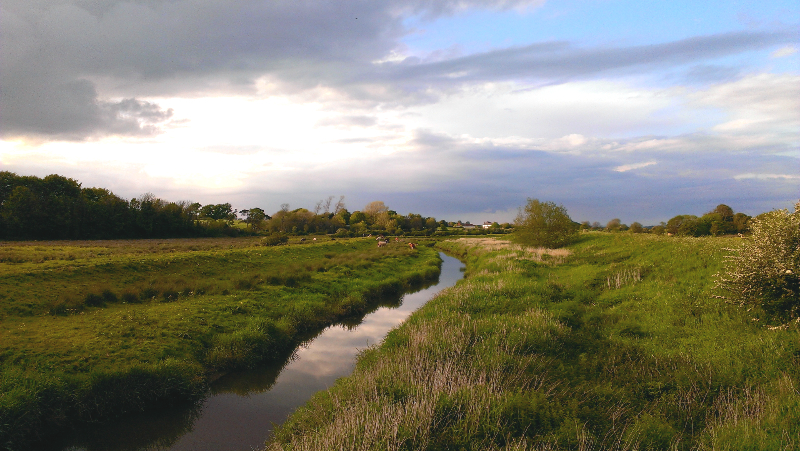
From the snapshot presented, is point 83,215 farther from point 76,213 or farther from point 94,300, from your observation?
point 94,300

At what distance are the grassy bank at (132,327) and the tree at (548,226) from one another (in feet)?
76.1

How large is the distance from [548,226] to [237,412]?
3703cm

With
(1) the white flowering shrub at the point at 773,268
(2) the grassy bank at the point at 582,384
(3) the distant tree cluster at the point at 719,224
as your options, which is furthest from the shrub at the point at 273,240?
(1) the white flowering shrub at the point at 773,268

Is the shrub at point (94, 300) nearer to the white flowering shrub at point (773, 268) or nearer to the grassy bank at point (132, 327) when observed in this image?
the grassy bank at point (132, 327)

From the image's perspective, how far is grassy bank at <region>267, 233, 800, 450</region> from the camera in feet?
20.2

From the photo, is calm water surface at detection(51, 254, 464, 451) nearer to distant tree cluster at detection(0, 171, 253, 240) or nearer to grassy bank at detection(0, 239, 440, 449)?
grassy bank at detection(0, 239, 440, 449)

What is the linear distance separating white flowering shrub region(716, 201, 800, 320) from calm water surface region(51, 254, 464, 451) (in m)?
11.7


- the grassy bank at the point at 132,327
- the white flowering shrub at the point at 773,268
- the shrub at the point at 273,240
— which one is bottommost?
the grassy bank at the point at 132,327

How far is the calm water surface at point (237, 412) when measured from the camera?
29.2ft

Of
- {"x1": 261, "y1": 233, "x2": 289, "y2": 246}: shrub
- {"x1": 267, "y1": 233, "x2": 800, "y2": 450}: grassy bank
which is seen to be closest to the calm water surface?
{"x1": 267, "y1": 233, "x2": 800, "y2": 450}: grassy bank

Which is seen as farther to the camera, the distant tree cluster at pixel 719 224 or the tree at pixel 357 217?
the tree at pixel 357 217

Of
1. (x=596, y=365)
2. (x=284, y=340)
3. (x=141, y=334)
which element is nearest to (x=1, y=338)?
(x=141, y=334)

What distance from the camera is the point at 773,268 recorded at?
29.2 ft

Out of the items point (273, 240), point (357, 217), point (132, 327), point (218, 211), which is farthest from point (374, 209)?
point (132, 327)
